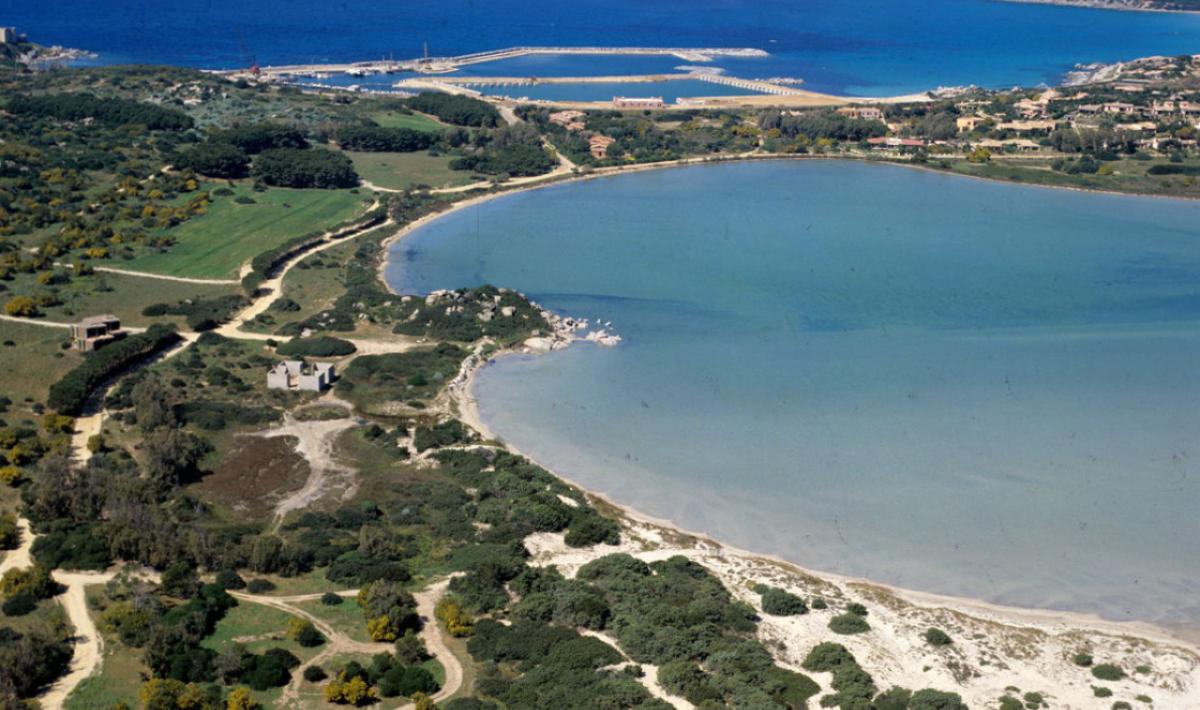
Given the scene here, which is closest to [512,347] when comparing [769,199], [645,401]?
[645,401]

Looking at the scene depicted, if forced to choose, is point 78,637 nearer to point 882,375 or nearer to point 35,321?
point 35,321

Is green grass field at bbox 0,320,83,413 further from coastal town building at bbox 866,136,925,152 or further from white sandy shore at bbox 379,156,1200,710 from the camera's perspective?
coastal town building at bbox 866,136,925,152

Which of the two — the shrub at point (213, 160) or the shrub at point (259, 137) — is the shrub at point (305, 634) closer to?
the shrub at point (213, 160)

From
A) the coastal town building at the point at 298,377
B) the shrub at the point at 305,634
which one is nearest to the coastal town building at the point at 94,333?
the coastal town building at the point at 298,377

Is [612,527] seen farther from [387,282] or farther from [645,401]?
[387,282]

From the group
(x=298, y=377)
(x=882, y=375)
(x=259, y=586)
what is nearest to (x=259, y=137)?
(x=298, y=377)

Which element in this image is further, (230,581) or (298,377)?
(298,377)
